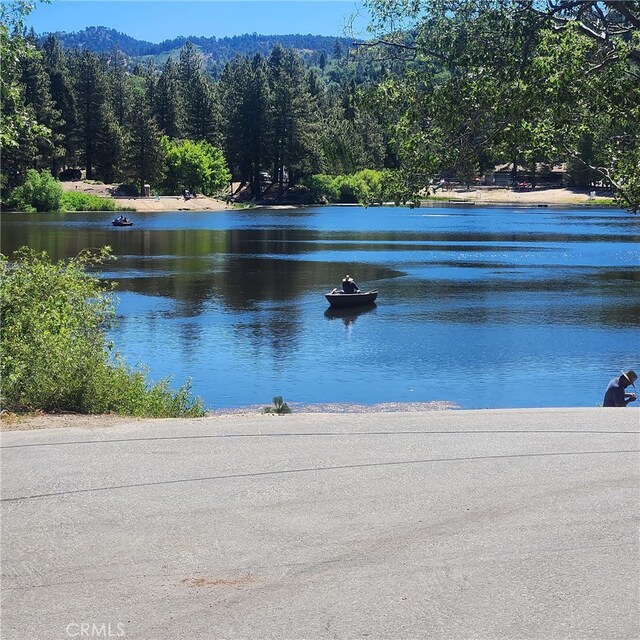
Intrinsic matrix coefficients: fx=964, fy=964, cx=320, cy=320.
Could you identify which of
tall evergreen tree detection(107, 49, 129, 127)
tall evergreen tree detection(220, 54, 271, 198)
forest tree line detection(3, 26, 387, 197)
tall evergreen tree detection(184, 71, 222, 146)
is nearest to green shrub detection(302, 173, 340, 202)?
forest tree line detection(3, 26, 387, 197)

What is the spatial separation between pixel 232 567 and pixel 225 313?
121ft

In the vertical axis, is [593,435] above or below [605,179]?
below

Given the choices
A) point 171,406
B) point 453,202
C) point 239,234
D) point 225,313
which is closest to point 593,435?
point 171,406

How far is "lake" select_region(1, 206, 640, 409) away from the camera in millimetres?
28812

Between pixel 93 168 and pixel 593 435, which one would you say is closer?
pixel 593 435

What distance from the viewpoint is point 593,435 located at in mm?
11000

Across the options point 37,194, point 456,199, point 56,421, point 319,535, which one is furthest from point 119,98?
point 319,535

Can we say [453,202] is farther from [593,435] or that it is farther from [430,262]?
[593,435]

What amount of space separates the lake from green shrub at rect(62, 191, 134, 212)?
3094 centimetres

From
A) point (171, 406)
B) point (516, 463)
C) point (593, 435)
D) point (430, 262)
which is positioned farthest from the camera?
point (430, 262)

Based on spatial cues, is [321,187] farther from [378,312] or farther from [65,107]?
[378,312]

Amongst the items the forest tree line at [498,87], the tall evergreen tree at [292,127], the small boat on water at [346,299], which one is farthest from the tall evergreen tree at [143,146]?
the forest tree line at [498,87]

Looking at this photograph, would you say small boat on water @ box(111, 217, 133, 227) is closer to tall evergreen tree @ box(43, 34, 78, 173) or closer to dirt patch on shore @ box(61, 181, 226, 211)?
dirt patch on shore @ box(61, 181, 226, 211)

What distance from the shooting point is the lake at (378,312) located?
1134 inches
